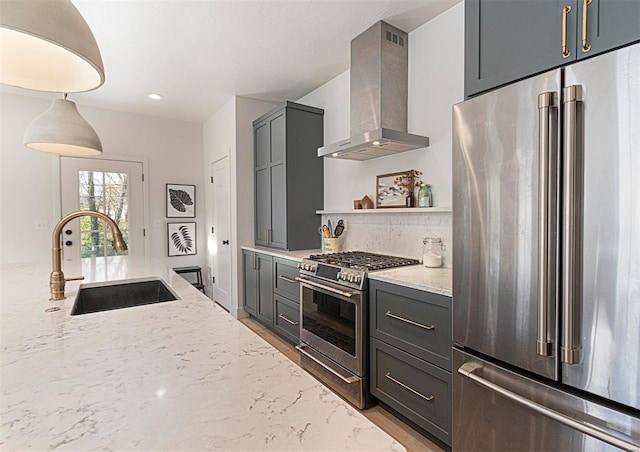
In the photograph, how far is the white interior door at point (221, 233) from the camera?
174 inches

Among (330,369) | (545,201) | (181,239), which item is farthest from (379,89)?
(181,239)

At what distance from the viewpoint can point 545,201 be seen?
121 cm

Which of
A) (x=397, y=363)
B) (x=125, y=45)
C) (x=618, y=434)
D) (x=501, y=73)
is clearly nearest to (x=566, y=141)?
(x=501, y=73)

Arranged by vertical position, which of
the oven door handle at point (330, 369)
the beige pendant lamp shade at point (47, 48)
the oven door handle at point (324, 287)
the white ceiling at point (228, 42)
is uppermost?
the white ceiling at point (228, 42)

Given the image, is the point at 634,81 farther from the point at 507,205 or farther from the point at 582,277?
the point at 582,277

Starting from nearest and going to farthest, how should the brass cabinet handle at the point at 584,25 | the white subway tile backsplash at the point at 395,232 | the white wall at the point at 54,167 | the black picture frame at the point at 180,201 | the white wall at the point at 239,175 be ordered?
the brass cabinet handle at the point at 584,25 → the white subway tile backsplash at the point at 395,232 → the white wall at the point at 54,167 → the white wall at the point at 239,175 → the black picture frame at the point at 180,201

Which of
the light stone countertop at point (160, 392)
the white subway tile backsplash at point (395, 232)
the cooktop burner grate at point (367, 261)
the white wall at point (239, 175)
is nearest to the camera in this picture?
the light stone countertop at point (160, 392)

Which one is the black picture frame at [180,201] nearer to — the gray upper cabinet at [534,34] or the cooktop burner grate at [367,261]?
the cooktop burner grate at [367,261]

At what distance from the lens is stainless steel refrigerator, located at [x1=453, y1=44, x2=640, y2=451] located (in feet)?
3.50

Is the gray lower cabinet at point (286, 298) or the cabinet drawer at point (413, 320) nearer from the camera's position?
the cabinet drawer at point (413, 320)

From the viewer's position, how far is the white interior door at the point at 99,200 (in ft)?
14.0

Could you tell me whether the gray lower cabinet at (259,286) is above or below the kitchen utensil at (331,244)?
below

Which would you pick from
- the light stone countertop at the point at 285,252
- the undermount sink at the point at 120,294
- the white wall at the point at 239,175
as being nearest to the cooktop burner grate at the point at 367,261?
the light stone countertop at the point at 285,252

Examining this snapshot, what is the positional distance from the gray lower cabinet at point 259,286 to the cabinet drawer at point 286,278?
14 cm
